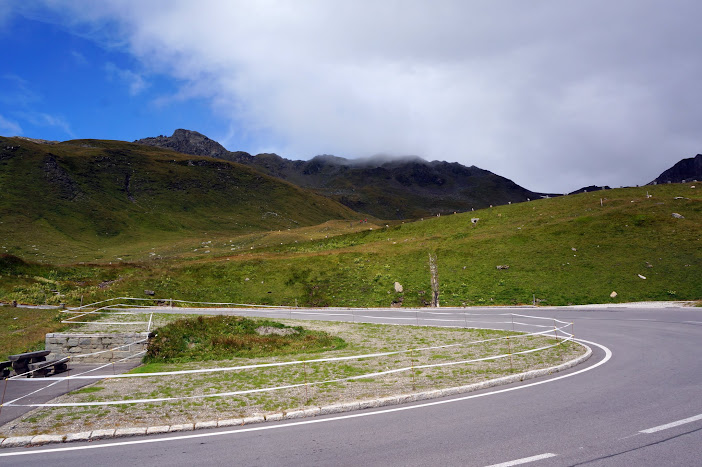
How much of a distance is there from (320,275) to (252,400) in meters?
42.4

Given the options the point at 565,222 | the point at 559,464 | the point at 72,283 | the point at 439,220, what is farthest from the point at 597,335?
the point at 439,220

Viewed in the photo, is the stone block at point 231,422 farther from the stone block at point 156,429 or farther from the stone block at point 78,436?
the stone block at point 78,436

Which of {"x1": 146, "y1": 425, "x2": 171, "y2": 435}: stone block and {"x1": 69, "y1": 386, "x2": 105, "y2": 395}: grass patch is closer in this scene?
{"x1": 146, "y1": 425, "x2": 171, "y2": 435}: stone block

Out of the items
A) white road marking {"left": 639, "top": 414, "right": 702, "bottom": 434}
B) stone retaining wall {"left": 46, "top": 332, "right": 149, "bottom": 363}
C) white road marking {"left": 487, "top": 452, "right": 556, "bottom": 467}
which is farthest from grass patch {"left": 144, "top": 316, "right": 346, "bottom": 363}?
white road marking {"left": 639, "top": 414, "right": 702, "bottom": 434}

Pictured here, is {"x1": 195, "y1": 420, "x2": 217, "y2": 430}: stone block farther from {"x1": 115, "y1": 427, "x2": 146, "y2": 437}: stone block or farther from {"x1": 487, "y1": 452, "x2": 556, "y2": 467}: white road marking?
{"x1": 487, "y1": 452, "x2": 556, "y2": 467}: white road marking

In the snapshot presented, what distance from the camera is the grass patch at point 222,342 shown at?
1917 cm

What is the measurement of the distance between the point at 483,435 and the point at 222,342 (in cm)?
1578

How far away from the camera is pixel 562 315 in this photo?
32.0 metres

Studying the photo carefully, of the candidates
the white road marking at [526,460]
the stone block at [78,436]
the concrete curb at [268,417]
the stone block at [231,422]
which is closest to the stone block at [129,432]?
the concrete curb at [268,417]

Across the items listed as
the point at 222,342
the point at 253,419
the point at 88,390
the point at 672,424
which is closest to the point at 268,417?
the point at 253,419

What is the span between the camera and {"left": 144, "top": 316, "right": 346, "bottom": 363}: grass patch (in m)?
19.2

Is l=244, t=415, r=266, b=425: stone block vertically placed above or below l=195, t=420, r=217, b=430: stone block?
below

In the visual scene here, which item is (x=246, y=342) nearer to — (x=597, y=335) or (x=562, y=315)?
(x=597, y=335)

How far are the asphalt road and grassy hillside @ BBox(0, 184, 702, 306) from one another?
3159 centimetres
